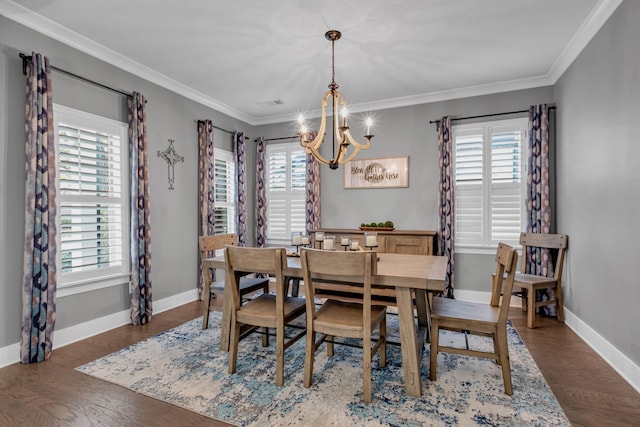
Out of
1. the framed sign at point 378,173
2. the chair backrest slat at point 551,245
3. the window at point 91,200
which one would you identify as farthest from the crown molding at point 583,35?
the window at point 91,200

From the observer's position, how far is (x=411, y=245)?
4.27m

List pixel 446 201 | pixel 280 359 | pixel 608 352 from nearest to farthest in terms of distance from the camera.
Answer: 1. pixel 280 359
2. pixel 608 352
3. pixel 446 201

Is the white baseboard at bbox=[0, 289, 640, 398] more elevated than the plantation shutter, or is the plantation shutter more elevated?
the plantation shutter

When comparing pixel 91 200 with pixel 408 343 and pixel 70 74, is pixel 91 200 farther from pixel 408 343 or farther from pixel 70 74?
pixel 408 343

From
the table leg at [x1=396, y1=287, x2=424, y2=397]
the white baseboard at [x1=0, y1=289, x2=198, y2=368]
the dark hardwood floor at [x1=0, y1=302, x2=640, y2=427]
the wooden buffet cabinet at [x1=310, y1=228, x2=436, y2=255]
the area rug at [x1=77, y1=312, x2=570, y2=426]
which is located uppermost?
the wooden buffet cabinet at [x1=310, y1=228, x2=436, y2=255]

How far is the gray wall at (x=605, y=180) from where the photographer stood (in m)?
2.37

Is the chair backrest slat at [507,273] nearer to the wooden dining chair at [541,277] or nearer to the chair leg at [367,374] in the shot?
the chair leg at [367,374]

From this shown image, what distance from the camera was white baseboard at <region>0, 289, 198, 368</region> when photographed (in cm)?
265

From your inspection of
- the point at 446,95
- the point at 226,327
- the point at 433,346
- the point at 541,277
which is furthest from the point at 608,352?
the point at 446,95

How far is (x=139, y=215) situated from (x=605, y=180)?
4413 mm

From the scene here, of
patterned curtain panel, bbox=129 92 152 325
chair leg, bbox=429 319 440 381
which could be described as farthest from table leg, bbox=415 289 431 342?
patterned curtain panel, bbox=129 92 152 325

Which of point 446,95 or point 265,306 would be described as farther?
point 446,95

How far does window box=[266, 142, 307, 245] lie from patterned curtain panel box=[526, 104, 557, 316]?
3131 millimetres

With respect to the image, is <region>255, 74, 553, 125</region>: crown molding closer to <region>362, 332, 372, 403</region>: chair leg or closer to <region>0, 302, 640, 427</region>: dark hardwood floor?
<region>0, 302, 640, 427</region>: dark hardwood floor
